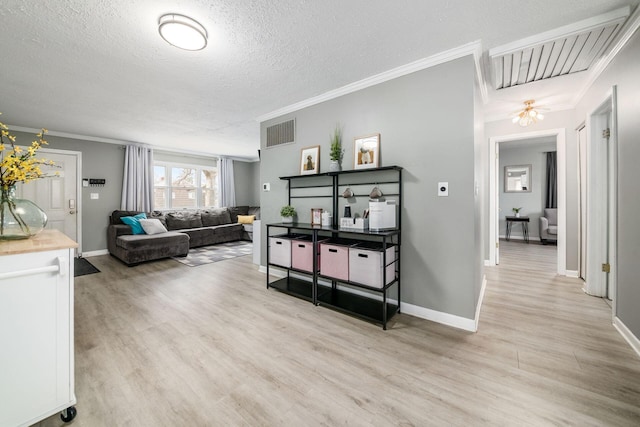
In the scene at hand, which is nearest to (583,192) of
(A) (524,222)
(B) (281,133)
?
(A) (524,222)

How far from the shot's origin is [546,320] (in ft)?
7.70

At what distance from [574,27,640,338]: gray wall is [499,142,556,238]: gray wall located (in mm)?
4763

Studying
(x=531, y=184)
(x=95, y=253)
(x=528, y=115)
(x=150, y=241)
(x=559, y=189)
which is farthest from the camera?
(x=531, y=184)

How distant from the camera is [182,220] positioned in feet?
20.0

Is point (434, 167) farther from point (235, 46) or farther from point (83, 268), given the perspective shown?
point (83, 268)

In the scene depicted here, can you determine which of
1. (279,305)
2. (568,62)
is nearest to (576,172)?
(568,62)

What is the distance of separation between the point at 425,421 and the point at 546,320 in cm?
189

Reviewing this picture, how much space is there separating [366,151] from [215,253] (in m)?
4.11

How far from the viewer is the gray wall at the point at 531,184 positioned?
21.1 ft

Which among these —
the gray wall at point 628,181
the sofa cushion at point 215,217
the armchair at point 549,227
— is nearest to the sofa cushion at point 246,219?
the sofa cushion at point 215,217

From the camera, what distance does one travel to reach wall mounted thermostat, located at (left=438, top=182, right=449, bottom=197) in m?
2.28

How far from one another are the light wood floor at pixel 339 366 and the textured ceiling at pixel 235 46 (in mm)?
2445

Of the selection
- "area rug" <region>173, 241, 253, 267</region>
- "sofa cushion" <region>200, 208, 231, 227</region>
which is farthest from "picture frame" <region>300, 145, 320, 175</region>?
"sofa cushion" <region>200, 208, 231, 227</region>

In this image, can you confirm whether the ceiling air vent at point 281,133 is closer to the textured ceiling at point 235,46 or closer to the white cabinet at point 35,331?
the textured ceiling at point 235,46
